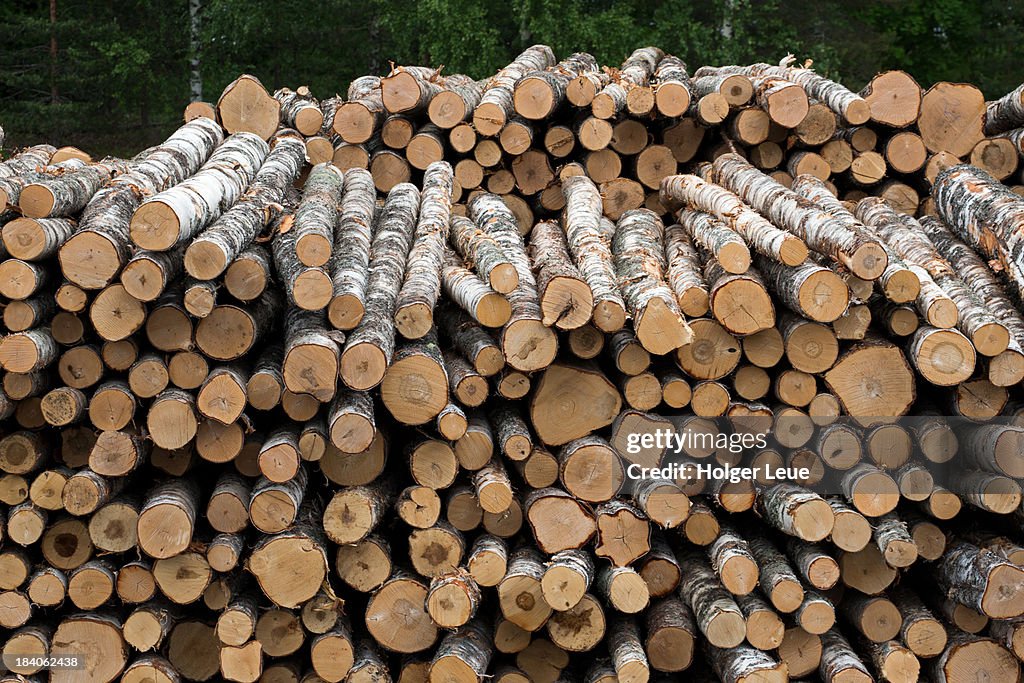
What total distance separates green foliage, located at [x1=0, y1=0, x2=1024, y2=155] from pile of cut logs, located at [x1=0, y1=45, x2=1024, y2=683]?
9.07m

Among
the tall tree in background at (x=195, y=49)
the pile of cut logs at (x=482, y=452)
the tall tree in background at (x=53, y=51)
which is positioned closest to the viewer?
the pile of cut logs at (x=482, y=452)

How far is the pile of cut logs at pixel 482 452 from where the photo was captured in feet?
12.4

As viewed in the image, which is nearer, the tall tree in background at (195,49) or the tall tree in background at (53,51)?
the tall tree in background at (53,51)

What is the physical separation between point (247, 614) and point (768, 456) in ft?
7.74

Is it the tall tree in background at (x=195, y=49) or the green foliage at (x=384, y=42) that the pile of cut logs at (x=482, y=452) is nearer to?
the green foliage at (x=384, y=42)

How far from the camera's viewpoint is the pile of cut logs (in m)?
3.77

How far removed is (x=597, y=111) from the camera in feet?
18.5

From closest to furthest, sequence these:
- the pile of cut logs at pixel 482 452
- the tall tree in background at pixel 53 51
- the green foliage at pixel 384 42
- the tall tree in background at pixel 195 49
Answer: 1. the pile of cut logs at pixel 482 452
2. the green foliage at pixel 384 42
3. the tall tree in background at pixel 53 51
4. the tall tree in background at pixel 195 49

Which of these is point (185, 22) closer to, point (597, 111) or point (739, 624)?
point (597, 111)

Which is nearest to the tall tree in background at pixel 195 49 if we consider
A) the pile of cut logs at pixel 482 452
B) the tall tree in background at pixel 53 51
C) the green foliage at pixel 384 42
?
the green foliage at pixel 384 42

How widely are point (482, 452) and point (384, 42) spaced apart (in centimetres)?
1284

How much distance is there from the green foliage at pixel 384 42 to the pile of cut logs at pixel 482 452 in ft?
29.8

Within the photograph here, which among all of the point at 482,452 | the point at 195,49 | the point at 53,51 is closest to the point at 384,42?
the point at 195,49

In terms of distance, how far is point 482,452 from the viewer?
3.96 metres
